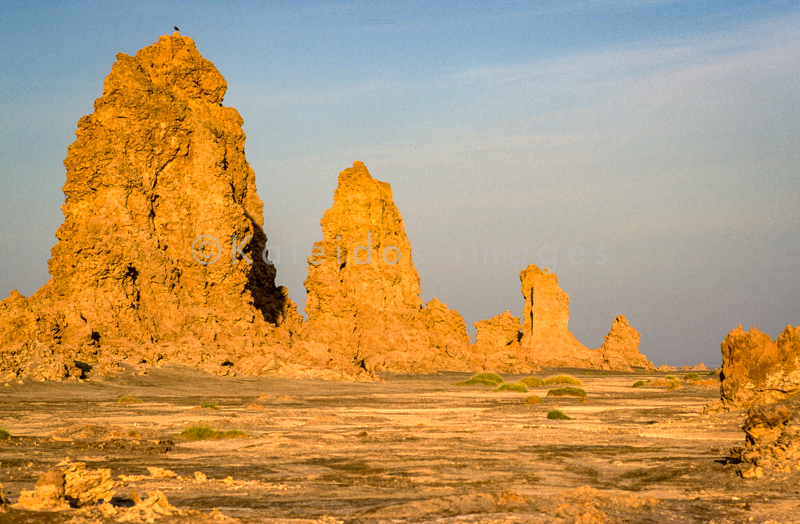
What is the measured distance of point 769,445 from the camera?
36.6 ft

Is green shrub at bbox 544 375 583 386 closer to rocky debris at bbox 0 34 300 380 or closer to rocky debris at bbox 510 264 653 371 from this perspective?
rocky debris at bbox 0 34 300 380

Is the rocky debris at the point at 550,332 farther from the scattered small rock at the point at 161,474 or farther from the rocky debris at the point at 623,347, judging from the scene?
the scattered small rock at the point at 161,474

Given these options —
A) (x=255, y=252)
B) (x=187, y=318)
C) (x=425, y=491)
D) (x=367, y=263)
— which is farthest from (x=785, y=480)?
(x=367, y=263)

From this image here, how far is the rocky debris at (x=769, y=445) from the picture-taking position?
A: 10.7 m

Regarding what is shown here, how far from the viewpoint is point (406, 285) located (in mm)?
61812

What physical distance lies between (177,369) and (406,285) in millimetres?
26157

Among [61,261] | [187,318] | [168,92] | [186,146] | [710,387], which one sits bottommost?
[710,387]

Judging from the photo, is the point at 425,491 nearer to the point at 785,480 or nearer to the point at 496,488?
the point at 496,488

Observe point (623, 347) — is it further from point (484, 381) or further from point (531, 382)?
point (531, 382)

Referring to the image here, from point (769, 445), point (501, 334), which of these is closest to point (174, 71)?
point (769, 445)

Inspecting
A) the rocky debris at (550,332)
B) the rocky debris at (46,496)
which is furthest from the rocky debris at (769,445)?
the rocky debris at (550,332)

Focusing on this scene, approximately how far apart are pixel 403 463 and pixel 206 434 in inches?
240

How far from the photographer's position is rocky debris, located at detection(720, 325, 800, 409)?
1839 centimetres

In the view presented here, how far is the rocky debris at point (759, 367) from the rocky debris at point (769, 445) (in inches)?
264
